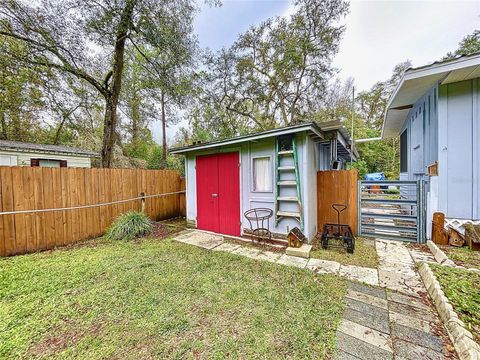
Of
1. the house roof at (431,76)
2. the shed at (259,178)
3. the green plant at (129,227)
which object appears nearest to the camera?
the house roof at (431,76)

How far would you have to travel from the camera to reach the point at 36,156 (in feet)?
28.6

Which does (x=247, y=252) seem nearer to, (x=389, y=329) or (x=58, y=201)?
(x=389, y=329)

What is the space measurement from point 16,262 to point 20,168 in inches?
76.9

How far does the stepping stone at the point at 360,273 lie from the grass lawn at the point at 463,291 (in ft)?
2.41

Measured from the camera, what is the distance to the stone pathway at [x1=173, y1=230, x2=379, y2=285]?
3.02 meters

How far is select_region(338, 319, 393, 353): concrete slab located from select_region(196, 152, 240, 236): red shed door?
130 inches

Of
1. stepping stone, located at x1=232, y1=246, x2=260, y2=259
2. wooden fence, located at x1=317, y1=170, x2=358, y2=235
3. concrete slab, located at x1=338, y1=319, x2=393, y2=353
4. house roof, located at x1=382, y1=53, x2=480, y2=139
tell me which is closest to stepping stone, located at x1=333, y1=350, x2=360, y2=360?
concrete slab, located at x1=338, y1=319, x2=393, y2=353

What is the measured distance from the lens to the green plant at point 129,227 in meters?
4.95

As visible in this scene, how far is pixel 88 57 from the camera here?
22.0ft

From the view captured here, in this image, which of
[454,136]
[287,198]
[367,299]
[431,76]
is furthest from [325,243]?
[431,76]

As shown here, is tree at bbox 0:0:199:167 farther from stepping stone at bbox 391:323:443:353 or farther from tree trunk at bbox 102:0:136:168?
stepping stone at bbox 391:323:443:353

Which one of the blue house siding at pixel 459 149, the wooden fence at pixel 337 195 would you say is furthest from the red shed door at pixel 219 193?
the blue house siding at pixel 459 149

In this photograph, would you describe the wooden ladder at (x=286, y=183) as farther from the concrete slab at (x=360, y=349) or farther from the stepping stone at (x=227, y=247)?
the concrete slab at (x=360, y=349)

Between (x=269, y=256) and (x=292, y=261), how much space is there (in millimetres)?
471
